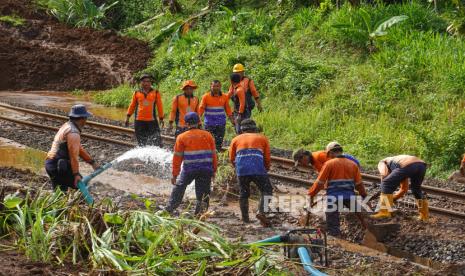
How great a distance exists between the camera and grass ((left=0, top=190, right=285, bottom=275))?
21.8 feet

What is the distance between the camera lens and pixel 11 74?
28.7m

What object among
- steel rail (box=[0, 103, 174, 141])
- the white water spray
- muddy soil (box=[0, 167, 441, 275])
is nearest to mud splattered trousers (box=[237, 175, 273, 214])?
muddy soil (box=[0, 167, 441, 275])

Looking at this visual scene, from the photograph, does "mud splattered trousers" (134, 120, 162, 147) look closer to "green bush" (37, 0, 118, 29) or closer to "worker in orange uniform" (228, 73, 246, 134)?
"worker in orange uniform" (228, 73, 246, 134)

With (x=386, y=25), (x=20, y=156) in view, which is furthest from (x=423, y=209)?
(x=386, y=25)

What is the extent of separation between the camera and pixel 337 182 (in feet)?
33.6

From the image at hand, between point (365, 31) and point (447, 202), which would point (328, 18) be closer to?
point (365, 31)

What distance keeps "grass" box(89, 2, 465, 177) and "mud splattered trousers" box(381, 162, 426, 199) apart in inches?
164

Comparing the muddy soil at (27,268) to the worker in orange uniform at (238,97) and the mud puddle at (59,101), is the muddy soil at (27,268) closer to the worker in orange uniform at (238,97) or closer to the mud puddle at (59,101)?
the worker in orange uniform at (238,97)

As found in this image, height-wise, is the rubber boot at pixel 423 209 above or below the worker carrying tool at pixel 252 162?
below

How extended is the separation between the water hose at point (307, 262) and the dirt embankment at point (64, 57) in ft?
69.4

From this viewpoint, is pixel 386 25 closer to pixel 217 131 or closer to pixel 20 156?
pixel 217 131

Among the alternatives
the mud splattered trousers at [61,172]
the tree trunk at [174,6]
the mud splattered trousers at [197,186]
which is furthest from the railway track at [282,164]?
the tree trunk at [174,6]

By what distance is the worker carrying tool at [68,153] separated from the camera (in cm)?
995

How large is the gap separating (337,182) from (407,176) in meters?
1.09
